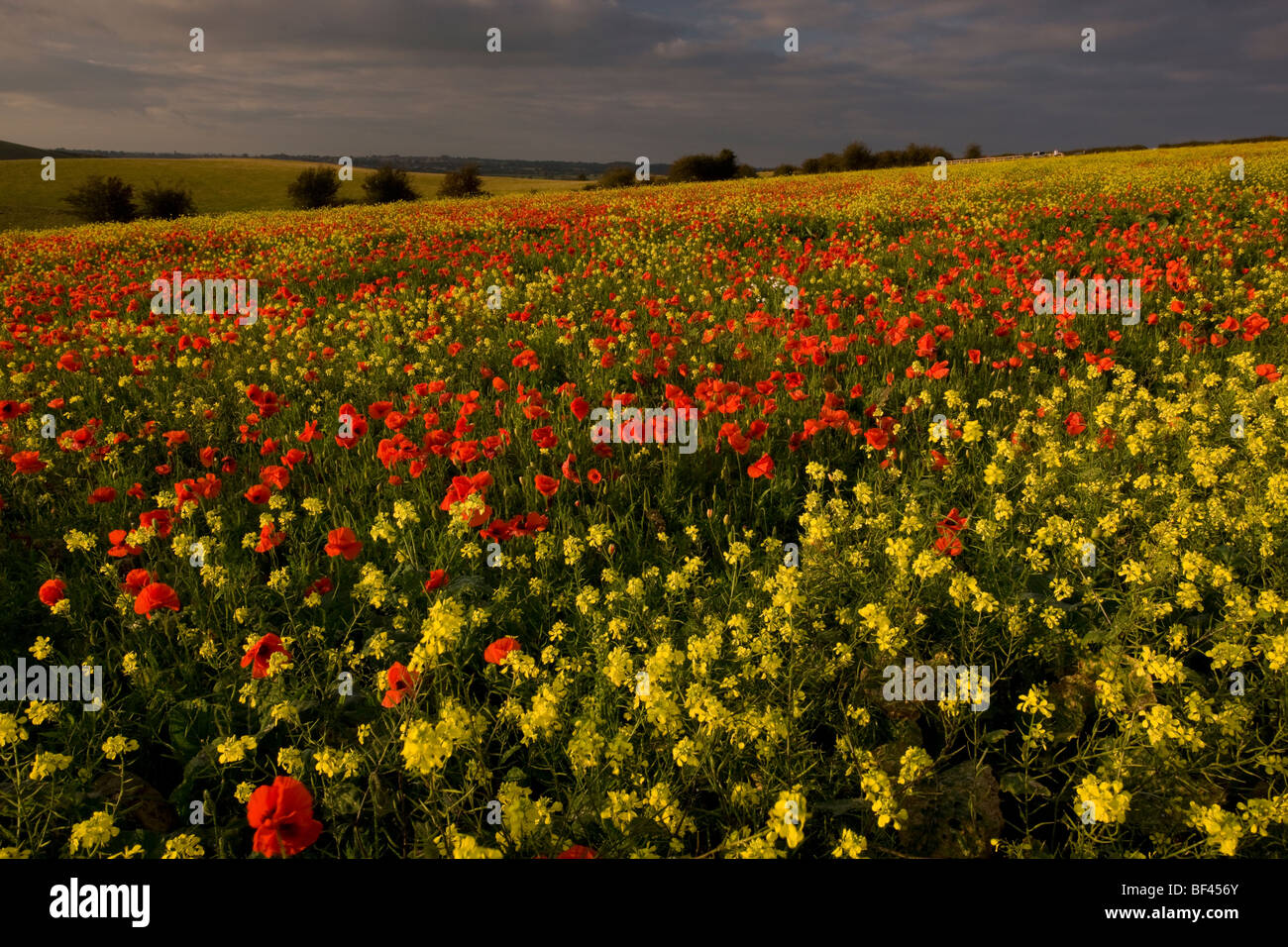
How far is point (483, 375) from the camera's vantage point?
6121 millimetres

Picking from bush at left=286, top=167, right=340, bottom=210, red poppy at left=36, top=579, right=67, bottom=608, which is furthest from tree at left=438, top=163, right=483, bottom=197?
red poppy at left=36, top=579, right=67, bottom=608

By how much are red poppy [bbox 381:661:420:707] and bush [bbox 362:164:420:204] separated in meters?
48.1

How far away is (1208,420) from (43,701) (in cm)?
619

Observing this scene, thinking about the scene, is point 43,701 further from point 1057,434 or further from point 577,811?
point 1057,434

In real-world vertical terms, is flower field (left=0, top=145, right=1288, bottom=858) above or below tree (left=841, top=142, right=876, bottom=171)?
below

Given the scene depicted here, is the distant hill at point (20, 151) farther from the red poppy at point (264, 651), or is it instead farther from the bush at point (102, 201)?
the red poppy at point (264, 651)

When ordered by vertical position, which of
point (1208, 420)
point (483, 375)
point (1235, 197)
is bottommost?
point (1208, 420)

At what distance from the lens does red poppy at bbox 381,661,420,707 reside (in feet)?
7.03

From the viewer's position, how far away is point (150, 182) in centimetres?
4769

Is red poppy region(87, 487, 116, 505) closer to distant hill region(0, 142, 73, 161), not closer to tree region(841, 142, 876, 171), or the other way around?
tree region(841, 142, 876, 171)

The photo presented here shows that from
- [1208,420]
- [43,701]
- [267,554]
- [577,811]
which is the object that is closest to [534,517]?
[577,811]

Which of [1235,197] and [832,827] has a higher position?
[1235,197]

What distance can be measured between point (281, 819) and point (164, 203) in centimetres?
4694

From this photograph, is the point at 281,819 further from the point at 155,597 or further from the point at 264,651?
the point at 155,597
